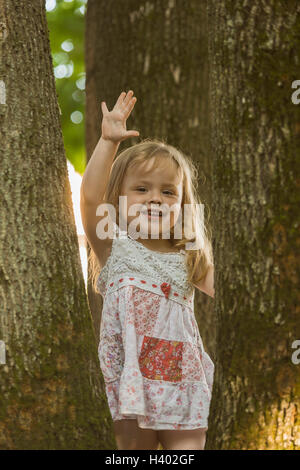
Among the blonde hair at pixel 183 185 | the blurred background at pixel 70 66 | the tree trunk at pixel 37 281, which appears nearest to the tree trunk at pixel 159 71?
the blonde hair at pixel 183 185

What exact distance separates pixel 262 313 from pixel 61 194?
0.82 metres

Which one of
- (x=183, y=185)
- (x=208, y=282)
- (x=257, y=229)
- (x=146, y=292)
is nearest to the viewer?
(x=257, y=229)

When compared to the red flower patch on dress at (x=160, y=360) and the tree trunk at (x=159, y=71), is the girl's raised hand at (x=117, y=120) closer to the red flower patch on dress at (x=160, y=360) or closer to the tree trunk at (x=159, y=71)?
the red flower patch on dress at (x=160, y=360)

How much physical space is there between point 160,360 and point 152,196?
746 mm

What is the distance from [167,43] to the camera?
4629 mm

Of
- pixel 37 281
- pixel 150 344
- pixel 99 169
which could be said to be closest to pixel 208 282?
pixel 150 344

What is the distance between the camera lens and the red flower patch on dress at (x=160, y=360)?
2834mm

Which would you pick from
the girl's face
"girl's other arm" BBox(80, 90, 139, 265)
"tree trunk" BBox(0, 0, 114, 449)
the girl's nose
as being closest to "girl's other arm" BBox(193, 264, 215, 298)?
the girl's face

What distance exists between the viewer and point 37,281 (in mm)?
2201

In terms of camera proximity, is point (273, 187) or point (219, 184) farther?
point (219, 184)

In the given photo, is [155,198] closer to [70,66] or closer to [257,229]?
[257,229]

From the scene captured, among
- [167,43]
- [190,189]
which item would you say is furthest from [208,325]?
[167,43]

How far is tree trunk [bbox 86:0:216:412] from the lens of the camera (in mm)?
4559

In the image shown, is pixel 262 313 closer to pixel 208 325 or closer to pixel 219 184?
pixel 219 184
